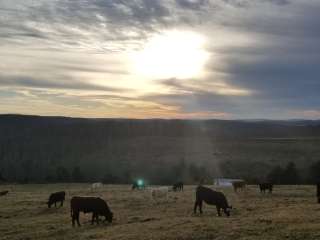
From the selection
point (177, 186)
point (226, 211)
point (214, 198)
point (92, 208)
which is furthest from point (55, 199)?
point (226, 211)

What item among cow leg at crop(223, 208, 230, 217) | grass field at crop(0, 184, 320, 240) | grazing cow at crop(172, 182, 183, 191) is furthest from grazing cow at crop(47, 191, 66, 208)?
cow leg at crop(223, 208, 230, 217)

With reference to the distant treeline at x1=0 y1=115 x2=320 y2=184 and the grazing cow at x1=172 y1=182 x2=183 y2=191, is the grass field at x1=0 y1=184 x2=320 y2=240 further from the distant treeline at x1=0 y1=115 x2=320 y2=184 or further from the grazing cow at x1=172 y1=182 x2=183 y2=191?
the distant treeline at x1=0 y1=115 x2=320 y2=184

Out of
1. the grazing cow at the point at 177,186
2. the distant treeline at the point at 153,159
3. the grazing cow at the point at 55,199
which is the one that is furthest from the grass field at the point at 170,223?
the distant treeline at the point at 153,159

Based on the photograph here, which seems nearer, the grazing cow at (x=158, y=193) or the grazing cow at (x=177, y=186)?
the grazing cow at (x=158, y=193)

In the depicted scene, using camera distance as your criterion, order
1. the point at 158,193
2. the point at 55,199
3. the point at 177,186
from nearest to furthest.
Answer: the point at 55,199 < the point at 158,193 < the point at 177,186

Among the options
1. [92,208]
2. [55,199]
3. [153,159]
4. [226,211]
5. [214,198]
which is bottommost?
[55,199]

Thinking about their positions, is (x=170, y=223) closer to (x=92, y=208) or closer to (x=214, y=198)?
(x=214, y=198)

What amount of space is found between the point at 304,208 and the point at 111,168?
112223 mm

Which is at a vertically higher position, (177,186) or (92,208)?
(92,208)

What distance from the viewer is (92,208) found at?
28.5 m

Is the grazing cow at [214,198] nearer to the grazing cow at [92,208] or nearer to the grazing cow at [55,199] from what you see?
the grazing cow at [92,208]

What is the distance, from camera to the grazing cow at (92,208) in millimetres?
28047

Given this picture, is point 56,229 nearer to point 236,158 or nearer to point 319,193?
point 319,193

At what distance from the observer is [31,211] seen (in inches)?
1460
